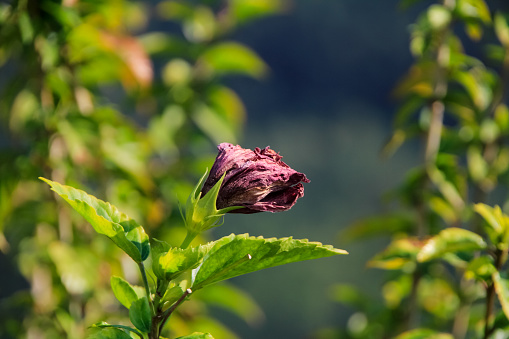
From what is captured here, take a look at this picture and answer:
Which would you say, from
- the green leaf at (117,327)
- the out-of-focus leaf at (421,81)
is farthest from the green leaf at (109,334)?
the out-of-focus leaf at (421,81)

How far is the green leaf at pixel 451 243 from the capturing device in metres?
0.58

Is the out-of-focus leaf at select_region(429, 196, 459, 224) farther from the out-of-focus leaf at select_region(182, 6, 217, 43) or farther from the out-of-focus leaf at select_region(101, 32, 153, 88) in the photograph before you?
the out-of-focus leaf at select_region(182, 6, 217, 43)

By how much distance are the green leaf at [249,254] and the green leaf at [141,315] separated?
4 cm

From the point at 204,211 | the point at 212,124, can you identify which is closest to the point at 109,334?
the point at 204,211

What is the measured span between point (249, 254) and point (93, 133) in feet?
2.09

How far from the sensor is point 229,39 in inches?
84.4

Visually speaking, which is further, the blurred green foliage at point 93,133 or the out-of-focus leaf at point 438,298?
the out-of-focus leaf at point 438,298

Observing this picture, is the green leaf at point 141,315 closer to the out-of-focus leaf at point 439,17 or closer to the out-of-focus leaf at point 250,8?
the out-of-focus leaf at point 439,17

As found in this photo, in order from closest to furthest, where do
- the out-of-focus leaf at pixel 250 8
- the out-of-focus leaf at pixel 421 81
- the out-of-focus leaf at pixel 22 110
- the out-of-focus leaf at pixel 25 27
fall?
1. the out-of-focus leaf at pixel 25 27
2. the out-of-focus leaf at pixel 421 81
3. the out-of-focus leaf at pixel 22 110
4. the out-of-focus leaf at pixel 250 8

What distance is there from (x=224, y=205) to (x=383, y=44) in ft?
6.61

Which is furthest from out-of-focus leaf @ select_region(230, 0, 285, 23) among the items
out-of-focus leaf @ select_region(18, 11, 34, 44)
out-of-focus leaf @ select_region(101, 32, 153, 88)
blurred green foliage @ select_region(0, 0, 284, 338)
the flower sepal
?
the flower sepal

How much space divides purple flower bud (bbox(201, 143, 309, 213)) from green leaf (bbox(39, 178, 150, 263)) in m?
0.07

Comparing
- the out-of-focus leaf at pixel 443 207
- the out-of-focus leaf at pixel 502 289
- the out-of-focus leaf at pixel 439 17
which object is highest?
the out-of-focus leaf at pixel 439 17

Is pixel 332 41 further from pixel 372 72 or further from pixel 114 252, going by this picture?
pixel 114 252
